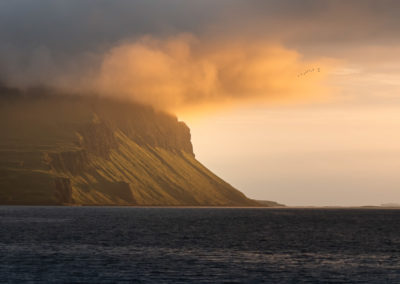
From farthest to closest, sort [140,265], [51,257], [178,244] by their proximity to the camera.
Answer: [178,244] < [51,257] < [140,265]

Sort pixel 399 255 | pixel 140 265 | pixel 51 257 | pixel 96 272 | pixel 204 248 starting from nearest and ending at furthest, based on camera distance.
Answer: pixel 96 272 < pixel 140 265 < pixel 51 257 < pixel 399 255 < pixel 204 248

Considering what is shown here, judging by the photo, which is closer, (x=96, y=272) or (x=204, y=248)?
(x=96, y=272)

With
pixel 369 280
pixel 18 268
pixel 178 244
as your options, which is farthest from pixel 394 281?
pixel 178 244

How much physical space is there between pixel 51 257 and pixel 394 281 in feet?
205

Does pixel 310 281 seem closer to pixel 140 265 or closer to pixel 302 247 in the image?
pixel 140 265

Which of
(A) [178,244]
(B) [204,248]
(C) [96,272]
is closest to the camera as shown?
(C) [96,272]

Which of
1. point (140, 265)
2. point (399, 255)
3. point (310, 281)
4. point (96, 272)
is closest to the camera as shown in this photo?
point (310, 281)

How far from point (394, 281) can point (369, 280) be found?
363 centimetres

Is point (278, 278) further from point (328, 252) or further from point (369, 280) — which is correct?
point (328, 252)

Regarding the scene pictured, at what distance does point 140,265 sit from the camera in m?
114

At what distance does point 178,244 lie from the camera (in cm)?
16438

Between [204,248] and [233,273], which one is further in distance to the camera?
[204,248]

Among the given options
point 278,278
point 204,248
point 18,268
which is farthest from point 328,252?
point 18,268

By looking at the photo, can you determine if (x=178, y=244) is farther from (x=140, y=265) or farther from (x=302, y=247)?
(x=140, y=265)
